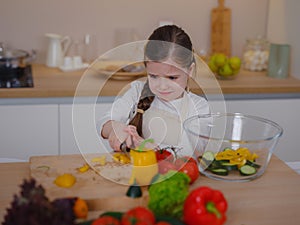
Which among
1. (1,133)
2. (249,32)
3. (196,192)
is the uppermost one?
(249,32)

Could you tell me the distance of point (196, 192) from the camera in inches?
41.7

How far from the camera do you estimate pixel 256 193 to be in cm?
130

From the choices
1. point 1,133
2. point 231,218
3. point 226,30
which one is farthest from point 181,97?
point 226,30

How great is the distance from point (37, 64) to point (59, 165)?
144cm

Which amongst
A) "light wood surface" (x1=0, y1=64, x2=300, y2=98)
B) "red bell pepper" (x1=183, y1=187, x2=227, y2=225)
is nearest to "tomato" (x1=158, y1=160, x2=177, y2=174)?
"red bell pepper" (x1=183, y1=187, x2=227, y2=225)

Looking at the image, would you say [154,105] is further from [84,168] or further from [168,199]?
[168,199]

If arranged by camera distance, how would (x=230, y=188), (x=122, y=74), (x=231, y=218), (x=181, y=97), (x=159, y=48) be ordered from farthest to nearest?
(x=122, y=74), (x=181, y=97), (x=159, y=48), (x=230, y=188), (x=231, y=218)

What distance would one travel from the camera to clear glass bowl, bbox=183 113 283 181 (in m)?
1.34

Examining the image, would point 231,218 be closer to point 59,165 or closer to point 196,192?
point 196,192

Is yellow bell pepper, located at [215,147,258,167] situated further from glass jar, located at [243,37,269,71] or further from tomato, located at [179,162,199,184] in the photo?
glass jar, located at [243,37,269,71]

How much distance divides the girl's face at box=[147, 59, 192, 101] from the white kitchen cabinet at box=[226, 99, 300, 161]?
35.0 inches

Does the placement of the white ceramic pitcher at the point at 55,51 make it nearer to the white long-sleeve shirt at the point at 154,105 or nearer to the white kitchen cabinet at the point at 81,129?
the white kitchen cabinet at the point at 81,129

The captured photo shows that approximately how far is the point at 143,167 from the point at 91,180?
142mm

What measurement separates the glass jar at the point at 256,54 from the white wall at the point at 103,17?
17 cm
